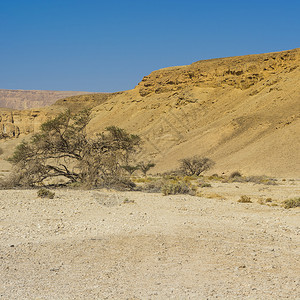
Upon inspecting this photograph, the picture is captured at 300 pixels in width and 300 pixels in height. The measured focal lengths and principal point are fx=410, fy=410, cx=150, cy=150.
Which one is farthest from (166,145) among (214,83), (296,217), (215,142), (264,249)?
(264,249)

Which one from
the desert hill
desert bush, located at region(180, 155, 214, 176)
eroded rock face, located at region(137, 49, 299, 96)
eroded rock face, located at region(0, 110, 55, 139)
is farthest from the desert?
eroded rock face, located at region(0, 110, 55, 139)

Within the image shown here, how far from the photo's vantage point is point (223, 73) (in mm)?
64688

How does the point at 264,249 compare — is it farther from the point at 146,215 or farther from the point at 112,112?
the point at 112,112

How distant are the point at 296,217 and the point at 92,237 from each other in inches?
220

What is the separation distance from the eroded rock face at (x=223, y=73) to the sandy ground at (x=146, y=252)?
49682mm

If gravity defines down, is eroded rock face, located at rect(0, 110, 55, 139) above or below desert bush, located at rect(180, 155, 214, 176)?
above

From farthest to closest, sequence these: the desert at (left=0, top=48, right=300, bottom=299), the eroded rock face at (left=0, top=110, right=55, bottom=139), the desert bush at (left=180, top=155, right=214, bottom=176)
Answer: the eroded rock face at (left=0, top=110, right=55, bottom=139) → the desert bush at (left=180, top=155, right=214, bottom=176) → the desert at (left=0, top=48, right=300, bottom=299)

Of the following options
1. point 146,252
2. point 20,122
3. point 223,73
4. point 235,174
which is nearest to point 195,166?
point 235,174

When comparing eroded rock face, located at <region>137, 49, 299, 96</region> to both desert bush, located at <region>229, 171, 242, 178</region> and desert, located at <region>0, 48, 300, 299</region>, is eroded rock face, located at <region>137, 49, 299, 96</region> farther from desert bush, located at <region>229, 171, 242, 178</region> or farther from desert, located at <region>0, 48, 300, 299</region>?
desert, located at <region>0, 48, 300, 299</region>

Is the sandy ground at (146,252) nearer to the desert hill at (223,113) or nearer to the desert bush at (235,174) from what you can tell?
the desert bush at (235,174)

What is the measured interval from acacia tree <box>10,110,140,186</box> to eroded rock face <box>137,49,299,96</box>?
140 ft

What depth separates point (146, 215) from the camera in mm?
10250

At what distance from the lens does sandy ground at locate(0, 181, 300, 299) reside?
4781 millimetres

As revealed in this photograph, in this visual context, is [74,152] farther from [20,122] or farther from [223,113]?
[20,122]
